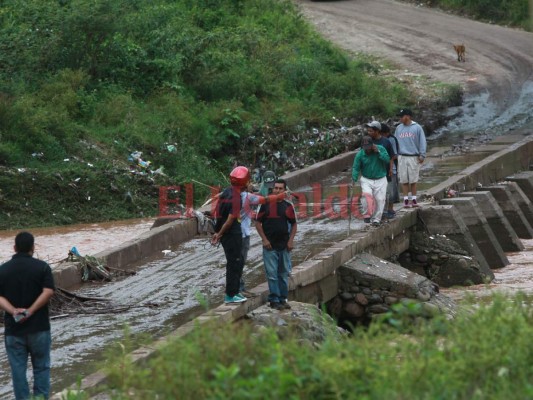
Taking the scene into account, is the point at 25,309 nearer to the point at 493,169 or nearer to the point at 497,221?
the point at 497,221

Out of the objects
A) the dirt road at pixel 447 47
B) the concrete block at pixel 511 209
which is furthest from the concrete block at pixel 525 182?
the dirt road at pixel 447 47

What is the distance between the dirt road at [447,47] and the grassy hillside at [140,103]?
3085 millimetres

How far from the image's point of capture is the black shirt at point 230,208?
12375 mm

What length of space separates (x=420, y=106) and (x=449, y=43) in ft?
27.1

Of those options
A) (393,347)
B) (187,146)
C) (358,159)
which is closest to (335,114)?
(187,146)

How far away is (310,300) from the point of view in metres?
15.4

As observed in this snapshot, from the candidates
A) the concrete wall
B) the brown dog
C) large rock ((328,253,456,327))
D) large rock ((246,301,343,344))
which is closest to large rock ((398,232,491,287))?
the concrete wall

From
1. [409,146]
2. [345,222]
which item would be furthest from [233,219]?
[345,222]

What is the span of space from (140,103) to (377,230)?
32.9 feet

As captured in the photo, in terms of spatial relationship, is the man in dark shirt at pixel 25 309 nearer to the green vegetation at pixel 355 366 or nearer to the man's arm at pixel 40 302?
the man's arm at pixel 40 302

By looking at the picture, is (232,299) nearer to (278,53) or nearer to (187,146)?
(187,146)

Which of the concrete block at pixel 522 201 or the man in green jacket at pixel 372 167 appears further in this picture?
the concrete block at pixel 522 201

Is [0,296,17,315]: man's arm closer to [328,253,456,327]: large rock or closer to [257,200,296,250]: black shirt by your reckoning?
[257,200,296,250]: black shirt

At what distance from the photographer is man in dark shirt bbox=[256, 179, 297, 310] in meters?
12.7
